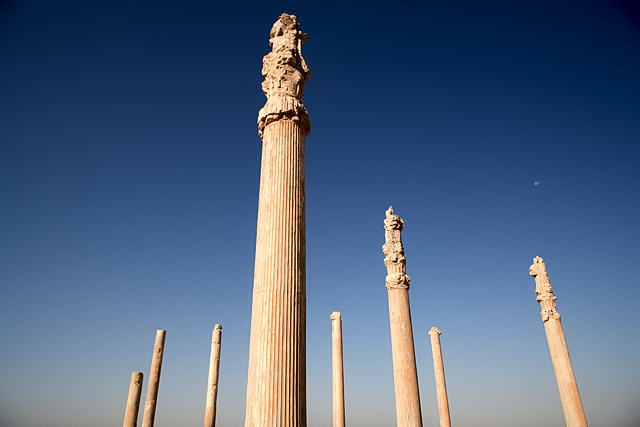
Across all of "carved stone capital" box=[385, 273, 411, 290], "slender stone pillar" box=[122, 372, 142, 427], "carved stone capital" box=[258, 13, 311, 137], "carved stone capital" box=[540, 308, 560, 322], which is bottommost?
"slender stone pillar" box=[122, 372, 142, 427]

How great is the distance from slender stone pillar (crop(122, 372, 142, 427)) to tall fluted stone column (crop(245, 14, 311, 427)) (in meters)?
13.6

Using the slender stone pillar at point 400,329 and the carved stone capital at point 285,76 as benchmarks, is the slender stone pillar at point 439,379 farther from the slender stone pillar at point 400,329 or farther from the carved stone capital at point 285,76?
the carved stone capital at point 285,76

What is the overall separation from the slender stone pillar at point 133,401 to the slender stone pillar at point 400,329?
37.2ft

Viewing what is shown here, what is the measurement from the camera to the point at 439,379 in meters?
19.1

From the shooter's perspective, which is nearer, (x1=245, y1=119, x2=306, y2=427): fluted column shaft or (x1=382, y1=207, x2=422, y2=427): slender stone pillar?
(x1=245, y1=119, x2=306, y2=427): fluted column shaft

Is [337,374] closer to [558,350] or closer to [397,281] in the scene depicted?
[397,281]

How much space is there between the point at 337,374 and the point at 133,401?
29.6 ft

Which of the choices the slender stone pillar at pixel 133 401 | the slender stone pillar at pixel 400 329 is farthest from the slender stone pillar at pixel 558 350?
the slender stone pillar at pixel 133 401

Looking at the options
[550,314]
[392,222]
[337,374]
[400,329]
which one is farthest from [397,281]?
[550,314]

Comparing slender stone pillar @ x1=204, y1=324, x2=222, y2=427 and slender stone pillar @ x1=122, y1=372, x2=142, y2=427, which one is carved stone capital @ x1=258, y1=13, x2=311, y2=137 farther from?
slender stone pillar @ x1=204, y1=324, x2=222, y2=427

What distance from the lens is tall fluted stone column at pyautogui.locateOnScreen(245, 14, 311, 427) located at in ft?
20.3

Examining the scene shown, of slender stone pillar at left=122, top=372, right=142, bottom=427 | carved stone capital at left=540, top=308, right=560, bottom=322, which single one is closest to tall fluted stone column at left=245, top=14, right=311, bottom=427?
slender stone pillar at left=122, top=372, right=142, bottom=427

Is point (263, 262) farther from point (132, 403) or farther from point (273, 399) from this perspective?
point (132, 403)

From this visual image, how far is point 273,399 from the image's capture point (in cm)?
605
